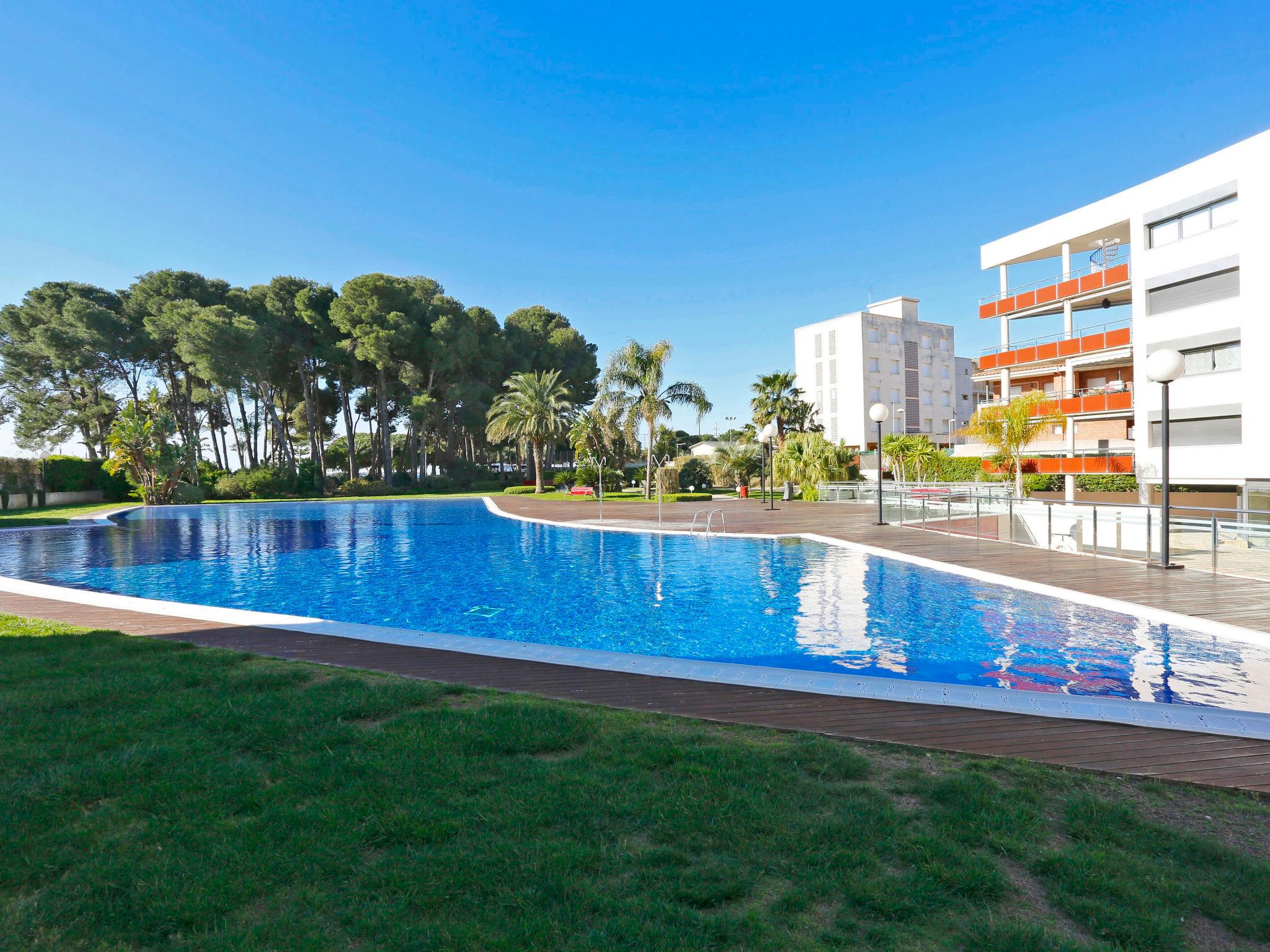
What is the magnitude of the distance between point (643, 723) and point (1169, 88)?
2618 cm

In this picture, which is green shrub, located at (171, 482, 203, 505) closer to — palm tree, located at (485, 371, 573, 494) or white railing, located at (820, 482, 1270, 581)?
palm tree, located at (485, 371, 573, 494)

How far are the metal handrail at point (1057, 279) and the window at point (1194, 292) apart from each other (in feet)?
9.16

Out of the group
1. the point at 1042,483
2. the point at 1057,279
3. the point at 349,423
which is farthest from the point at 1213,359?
the point at 349,423

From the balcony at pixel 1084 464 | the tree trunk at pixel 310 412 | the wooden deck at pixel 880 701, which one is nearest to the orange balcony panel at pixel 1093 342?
the balcony at pixel 1084 464

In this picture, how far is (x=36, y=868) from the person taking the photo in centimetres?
281

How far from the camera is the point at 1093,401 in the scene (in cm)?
2992

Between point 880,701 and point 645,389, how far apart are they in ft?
102

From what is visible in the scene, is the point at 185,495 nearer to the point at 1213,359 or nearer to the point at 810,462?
the point at 810,462

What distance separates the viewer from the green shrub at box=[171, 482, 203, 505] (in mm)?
37469

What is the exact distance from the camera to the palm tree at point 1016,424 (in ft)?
97.9

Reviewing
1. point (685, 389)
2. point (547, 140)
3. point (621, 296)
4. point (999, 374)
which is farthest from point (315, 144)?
point (999, 374)

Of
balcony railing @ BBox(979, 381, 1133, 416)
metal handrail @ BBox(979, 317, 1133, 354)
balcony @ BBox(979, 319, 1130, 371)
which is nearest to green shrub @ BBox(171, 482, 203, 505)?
balcony railing @ BBox(979, 381, 1133, 416)

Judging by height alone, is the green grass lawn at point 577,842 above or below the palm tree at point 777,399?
below

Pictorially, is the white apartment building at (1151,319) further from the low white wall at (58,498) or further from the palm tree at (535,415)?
the low white wall at (58,498)
